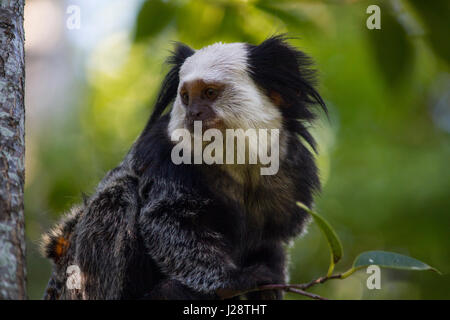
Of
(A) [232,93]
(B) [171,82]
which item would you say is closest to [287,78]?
(A) [232,93]

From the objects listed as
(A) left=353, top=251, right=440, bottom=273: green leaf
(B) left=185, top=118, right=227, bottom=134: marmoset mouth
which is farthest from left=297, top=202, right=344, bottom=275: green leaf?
(B) left=185, top=118, right=227, bottom=134: marmoset mouth

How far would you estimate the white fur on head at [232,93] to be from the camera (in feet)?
13.7

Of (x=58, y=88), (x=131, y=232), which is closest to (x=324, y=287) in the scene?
(x=58, y=88)

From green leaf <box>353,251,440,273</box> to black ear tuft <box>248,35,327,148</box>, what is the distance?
1.76 m

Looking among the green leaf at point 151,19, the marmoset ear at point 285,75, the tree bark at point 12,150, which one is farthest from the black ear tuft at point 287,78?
the tree bark at point 12,150

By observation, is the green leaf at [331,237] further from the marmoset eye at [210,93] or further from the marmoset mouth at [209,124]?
the marmoset eye at [210,93]

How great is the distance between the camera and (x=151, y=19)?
A: 3533mm

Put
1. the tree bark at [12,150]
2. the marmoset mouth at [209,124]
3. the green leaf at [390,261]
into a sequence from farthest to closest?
the marmoset mouth at [209,124]
the green leaf at [390,261]
the tree bark at [12,150]

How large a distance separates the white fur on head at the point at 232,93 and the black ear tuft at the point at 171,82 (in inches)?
6.2

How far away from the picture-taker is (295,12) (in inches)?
148

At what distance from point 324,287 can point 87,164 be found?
5.10 metres

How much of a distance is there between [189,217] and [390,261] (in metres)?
1.63

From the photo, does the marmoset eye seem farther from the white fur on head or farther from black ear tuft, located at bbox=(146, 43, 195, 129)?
black ear tuft, located at bbox=(146, 43, 195, 129)
